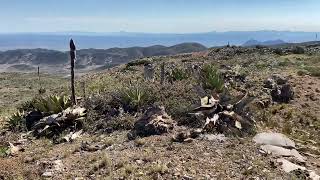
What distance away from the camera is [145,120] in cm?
1099

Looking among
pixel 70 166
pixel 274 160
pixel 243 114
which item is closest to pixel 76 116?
pixel 70 166

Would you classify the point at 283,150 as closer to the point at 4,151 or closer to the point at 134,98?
the point at 134,98

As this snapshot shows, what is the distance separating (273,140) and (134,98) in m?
4.32

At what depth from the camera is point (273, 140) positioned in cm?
1031

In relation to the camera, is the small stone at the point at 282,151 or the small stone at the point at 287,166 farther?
the small stone at the point at 282,151

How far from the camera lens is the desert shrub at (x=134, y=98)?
42.0 feet

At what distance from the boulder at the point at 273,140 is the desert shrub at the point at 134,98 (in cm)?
373

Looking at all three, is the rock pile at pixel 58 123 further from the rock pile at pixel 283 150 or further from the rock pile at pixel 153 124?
the rock pile at pixel 283 150

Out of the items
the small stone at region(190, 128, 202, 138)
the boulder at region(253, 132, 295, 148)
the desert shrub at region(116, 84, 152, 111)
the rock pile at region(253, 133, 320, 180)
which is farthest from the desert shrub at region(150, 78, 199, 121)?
the rock pile at region(253, 133, 320, 180)

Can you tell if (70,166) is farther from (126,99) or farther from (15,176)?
(126,99)

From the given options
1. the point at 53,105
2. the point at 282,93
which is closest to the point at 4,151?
the point at 53,105

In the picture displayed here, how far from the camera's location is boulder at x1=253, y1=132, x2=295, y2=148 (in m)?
10.1

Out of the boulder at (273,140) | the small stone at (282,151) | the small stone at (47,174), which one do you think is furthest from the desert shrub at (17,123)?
the small stone at (282,151)

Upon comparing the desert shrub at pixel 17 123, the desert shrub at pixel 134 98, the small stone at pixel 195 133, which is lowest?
the desert shrub at pixel 17 123
